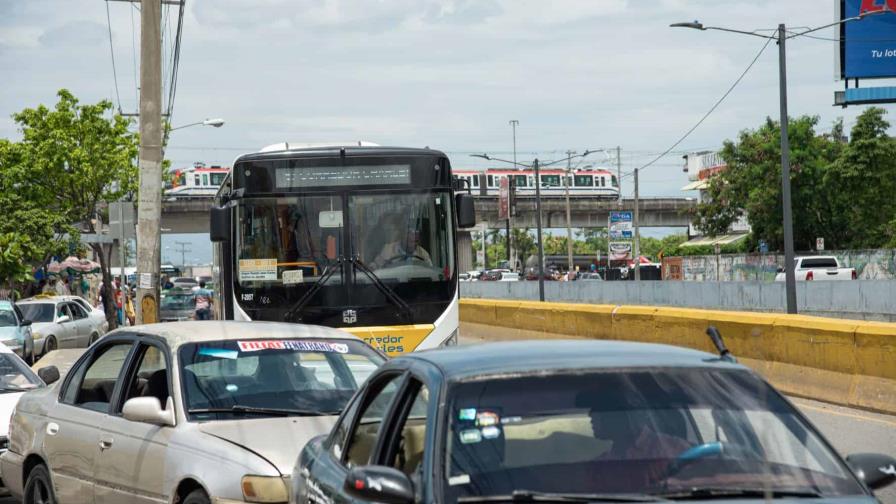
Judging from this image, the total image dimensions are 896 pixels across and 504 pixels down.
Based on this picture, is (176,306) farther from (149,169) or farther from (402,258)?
(402,258)

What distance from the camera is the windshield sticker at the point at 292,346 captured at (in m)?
7.69

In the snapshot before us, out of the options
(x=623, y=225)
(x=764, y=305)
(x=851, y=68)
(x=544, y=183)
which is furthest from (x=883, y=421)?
(x=544, y=183)

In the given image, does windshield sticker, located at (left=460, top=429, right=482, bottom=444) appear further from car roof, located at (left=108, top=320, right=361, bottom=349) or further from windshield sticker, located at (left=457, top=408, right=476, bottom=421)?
car roof, located at (left=108, top=320, right=361, bottom=349)

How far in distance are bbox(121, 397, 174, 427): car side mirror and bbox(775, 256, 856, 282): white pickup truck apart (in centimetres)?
4395

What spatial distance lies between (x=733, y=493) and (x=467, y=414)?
2.88 feet

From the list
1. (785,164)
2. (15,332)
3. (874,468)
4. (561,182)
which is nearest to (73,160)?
(15,332)

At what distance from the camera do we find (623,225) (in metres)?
82.9

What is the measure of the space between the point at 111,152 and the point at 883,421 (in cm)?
3655

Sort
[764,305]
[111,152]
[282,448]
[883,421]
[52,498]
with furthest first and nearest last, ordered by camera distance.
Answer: [111,152], [764,305], [883,421], [52,498], [282,448]

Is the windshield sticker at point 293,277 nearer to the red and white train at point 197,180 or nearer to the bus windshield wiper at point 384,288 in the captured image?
the bus windshield wiper at point 384,288

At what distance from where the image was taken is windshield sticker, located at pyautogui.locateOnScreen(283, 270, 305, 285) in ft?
49.9

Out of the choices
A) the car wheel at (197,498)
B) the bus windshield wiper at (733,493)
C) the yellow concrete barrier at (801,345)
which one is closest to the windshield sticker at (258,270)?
the yellow concrete barrier at (801,345)

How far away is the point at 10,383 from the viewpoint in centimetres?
1176

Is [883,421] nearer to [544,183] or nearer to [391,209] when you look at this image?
[391,209]
